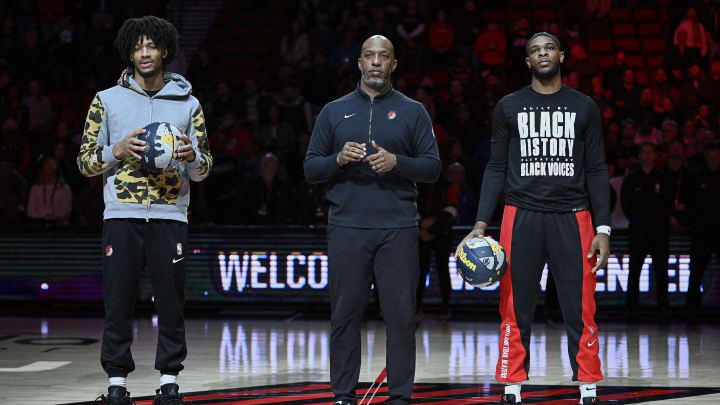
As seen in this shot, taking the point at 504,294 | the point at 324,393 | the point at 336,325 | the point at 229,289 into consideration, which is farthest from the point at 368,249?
the point at 229,289

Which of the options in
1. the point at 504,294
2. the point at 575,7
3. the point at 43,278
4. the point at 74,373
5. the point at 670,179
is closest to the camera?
the point at 504,294

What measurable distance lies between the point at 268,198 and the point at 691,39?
827cm

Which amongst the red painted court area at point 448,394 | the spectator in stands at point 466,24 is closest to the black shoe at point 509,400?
the red painted court area at point 448,394

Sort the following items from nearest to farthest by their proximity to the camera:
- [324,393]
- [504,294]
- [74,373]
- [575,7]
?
1. [504,294]
2. [324,393]
3. [74,373]
4. [575,7]

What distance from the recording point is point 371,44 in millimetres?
6547

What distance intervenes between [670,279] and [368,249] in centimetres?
781

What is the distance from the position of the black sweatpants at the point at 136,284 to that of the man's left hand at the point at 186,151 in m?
0.42

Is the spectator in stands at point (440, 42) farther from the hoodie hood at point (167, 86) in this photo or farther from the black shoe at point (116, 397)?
the black shoe at point (116, 397)

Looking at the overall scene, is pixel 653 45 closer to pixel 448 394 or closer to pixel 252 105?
pixel 252 105

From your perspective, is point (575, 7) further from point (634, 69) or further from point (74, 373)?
point (74, 373)

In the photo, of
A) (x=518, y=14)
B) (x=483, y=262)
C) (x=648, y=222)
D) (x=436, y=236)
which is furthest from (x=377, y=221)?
(x=518, y=14)

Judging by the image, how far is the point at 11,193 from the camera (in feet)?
50.5

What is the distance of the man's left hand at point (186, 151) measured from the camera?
645 cm

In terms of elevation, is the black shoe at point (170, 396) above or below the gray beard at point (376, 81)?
below
